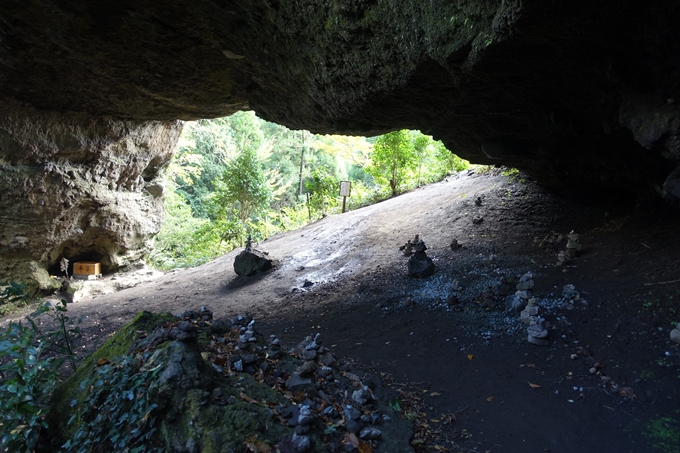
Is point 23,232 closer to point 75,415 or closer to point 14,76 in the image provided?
point 14,76

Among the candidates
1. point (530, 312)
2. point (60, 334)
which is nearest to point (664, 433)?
point (530, 312)

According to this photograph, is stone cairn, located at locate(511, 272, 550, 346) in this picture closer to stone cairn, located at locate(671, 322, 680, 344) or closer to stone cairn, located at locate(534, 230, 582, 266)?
stone cairn, located at locate(534, 230, 582, 266)

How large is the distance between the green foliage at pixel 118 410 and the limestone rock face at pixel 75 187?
22.4ft

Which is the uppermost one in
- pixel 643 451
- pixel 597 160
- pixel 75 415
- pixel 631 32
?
pixel 631 32

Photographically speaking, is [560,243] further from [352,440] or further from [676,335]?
[352,440]

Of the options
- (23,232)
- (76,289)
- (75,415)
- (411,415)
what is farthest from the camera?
(76,289)

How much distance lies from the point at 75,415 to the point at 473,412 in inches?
120

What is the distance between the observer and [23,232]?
8305 mm

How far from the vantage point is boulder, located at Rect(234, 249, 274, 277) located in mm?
8805

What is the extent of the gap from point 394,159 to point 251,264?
6240 mm

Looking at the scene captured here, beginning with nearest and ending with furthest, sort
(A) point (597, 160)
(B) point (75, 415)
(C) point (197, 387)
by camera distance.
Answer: (C) point (197, 387)
(B) point (75, 415)
(A) point (597, 160)

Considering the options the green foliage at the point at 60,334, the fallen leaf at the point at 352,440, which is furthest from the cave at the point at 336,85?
the green foliage at the point at 60,334

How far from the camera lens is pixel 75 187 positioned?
877cm

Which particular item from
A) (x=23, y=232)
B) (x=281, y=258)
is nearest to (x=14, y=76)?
(x=23, y=232)
